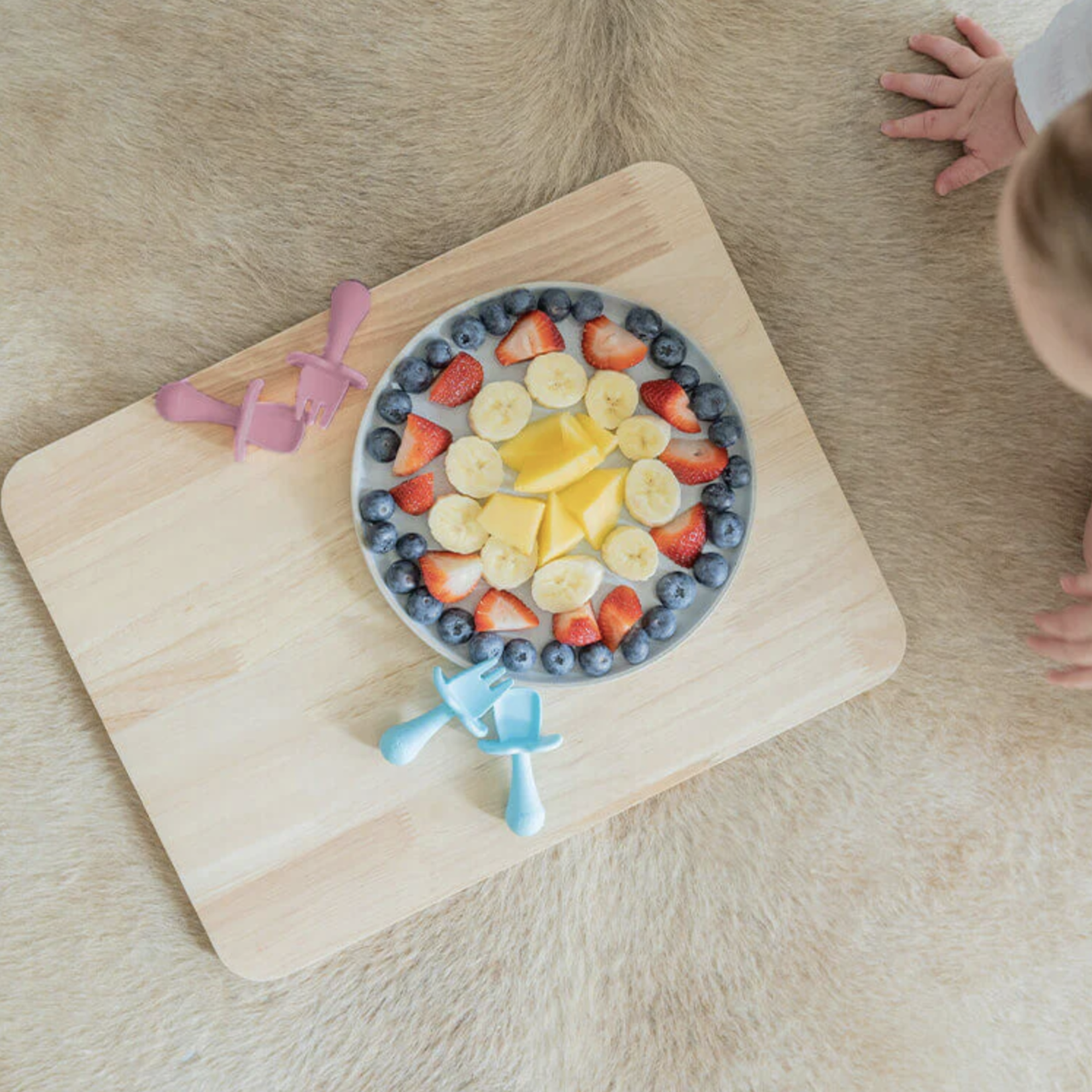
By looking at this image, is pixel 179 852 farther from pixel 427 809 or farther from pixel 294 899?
pixel 427 809

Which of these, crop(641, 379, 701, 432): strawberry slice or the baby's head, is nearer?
the baby's head

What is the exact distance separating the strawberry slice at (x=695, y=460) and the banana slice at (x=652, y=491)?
0.01 meters

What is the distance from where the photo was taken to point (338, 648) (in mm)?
1002

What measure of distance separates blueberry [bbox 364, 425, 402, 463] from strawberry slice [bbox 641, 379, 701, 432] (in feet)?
0.85

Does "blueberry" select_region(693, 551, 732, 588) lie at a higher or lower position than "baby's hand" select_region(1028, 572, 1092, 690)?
higher

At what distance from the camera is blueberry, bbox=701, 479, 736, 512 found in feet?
3.18

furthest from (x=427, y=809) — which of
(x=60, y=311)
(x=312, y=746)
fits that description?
(x=60, y=311)

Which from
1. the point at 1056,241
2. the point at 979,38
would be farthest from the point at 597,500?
the point at 979,38

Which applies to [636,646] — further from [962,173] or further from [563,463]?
[962,173]

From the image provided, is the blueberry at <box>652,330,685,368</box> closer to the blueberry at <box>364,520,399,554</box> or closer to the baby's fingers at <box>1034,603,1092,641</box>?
the blueberry at <box>364,520,399,554</box>

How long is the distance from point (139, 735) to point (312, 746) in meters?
0.18

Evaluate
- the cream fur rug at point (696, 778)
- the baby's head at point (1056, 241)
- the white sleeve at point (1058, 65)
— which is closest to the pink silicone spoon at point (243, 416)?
the cream fur rug at point (696, 778)

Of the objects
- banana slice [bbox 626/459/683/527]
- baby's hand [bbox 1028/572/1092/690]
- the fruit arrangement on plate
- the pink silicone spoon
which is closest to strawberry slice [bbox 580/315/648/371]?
the fruit arrangement on plate

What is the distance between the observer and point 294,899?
996mm
